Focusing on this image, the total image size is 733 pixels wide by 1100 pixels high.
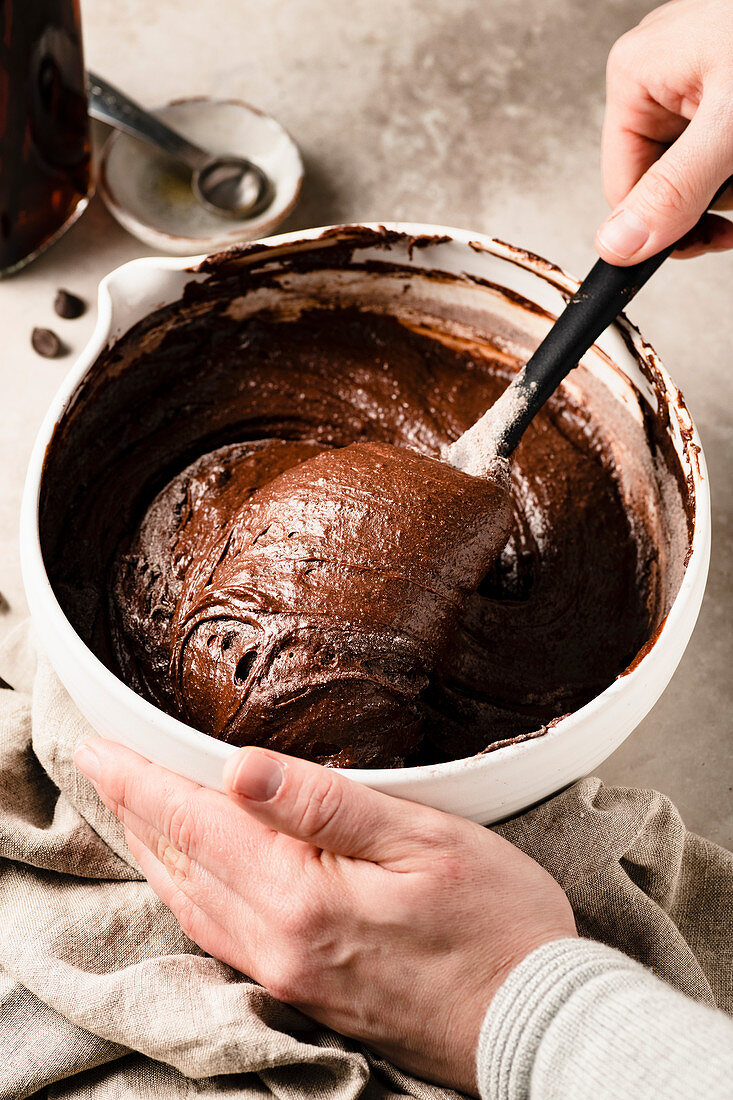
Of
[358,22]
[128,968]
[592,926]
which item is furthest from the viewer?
[358,22]

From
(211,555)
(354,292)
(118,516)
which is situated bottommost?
(118,516)

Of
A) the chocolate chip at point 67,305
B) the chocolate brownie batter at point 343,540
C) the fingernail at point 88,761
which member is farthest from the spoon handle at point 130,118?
the fingernail at point 88,761

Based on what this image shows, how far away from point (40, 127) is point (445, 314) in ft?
2.81

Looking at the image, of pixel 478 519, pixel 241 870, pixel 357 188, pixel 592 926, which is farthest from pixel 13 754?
pixel 357 188

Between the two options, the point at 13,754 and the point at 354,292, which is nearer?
the point at 13,754

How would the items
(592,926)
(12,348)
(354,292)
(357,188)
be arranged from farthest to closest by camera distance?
(357,188), (12,348), (354,292), (592,926)

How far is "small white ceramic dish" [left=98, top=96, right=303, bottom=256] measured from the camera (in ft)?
6.94

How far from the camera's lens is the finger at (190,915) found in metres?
1.26

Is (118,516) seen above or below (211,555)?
below

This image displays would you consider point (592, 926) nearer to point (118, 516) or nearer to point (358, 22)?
point (118, 516)

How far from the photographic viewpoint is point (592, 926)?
140 centimetres

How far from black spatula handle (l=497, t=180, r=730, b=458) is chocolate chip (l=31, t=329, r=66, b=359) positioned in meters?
0.99

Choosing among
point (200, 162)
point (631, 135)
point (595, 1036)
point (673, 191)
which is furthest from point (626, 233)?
point (200, 162)

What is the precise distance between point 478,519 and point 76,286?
1149mm
